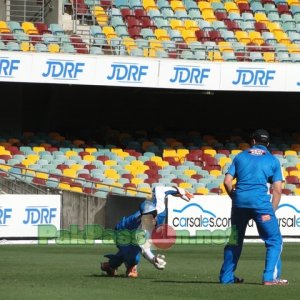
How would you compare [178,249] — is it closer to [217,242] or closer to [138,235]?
[217,242]

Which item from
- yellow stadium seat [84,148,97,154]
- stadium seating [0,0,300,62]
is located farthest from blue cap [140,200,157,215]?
yellow stadium seat [84,148,97,154]

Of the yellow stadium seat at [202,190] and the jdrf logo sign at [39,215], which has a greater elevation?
the yellow stadium seat at [202,190]

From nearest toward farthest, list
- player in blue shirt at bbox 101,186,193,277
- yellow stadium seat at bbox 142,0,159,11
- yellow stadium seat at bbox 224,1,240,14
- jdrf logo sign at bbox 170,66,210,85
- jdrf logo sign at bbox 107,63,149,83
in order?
player in blue shirt at bbox 101,186,193,277
jdrf logo sign at bbox 107,63,149,83
jdrf logo sign at bbox 170,66,210,85
yellow stadium seat at bbox 142,0,159,11
yellow stadium seat at bbox 224,1,240,14

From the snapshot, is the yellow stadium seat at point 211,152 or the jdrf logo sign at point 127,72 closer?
the jdrf logo sign at point 127,72

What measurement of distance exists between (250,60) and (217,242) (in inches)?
371

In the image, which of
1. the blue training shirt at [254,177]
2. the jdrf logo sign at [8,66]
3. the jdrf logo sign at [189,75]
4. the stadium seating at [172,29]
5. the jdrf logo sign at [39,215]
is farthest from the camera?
the jdrf logo sign at [189,75]

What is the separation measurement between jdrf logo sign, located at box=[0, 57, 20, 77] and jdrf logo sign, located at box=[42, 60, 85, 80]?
2.92 ft

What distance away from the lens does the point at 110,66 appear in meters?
30.7

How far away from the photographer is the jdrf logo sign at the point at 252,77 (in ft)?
105

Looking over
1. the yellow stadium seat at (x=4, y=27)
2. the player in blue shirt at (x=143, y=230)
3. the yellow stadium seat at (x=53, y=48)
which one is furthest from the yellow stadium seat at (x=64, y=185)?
the player in blue shirt at (x=143, y=230)

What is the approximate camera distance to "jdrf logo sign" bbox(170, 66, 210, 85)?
103 ft

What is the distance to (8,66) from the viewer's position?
2947 centimetres

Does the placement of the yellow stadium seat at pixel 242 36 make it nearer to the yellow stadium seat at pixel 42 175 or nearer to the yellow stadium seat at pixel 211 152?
the yellow stadium seat at pixel 211 152

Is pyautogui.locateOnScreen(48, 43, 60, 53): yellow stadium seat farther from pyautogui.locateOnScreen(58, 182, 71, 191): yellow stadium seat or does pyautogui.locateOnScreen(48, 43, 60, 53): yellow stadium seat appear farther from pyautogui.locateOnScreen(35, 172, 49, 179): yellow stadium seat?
pyautogui.locateOnScreen(58, 182, 71, 191): yellow stadium seat
